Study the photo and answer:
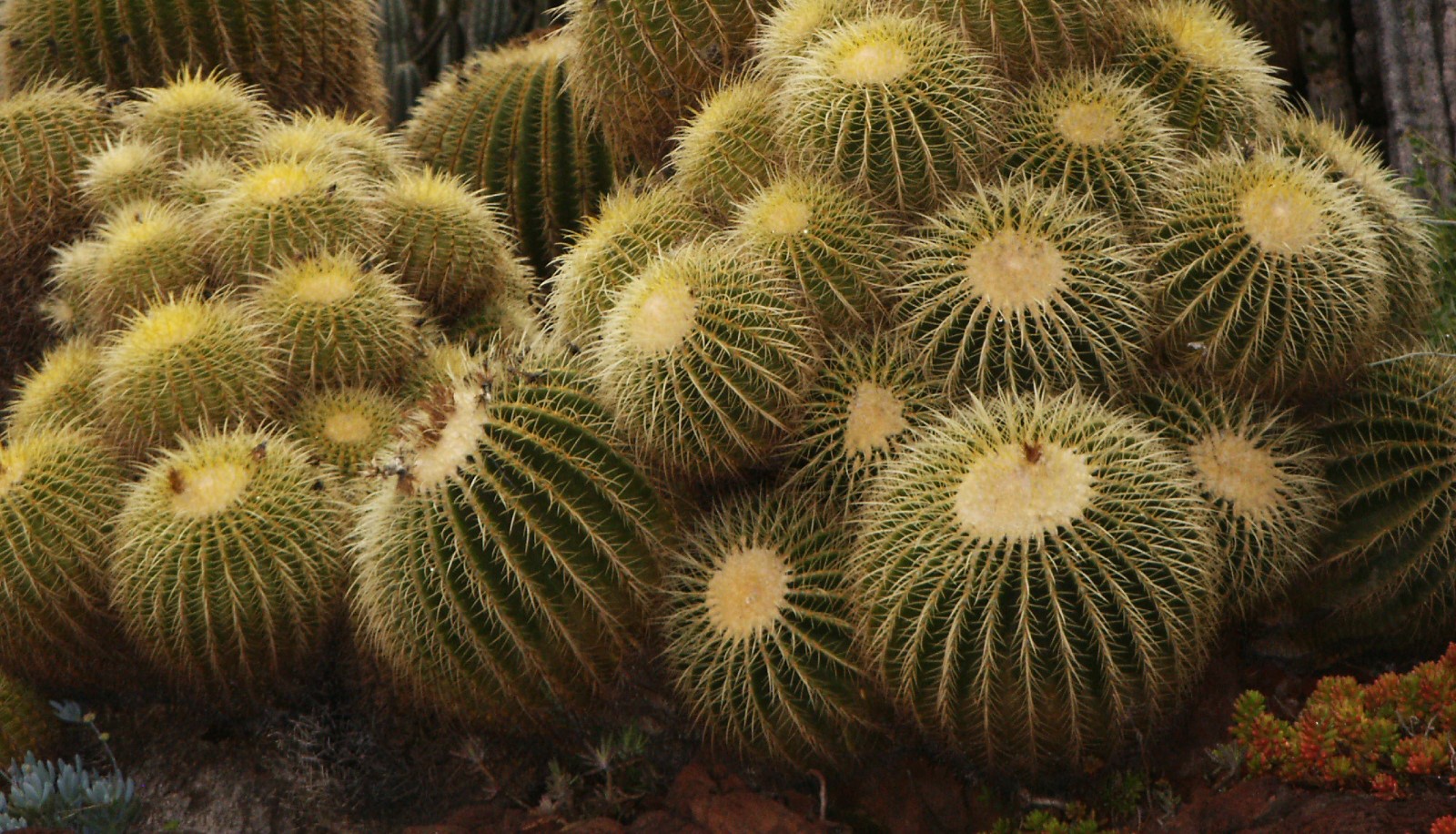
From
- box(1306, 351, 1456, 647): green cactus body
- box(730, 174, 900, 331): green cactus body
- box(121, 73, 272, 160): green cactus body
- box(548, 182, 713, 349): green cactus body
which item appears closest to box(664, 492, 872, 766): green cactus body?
box(730, 174, 900, 331): green cactus body

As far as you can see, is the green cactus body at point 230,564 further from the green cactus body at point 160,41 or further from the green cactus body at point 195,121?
the green cactus body at point 160,41

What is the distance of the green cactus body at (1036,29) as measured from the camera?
3738mm

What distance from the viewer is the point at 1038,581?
2.94 meters

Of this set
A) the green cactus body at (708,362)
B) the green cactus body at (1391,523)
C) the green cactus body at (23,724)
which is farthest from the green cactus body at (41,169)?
the green cactus body at (1391,523)

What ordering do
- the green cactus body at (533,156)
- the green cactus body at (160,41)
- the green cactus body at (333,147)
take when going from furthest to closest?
the green cactus body at (533,156), the green cactus body at (160,41), the green cactus body at (333,147)

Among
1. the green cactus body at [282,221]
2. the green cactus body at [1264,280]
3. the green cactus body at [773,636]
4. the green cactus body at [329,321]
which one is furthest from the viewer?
the green cactus body at [282,221]

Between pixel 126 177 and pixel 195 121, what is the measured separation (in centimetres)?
35

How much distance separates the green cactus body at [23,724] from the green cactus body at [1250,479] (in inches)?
123

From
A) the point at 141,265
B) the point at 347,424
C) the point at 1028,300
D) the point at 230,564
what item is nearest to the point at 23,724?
the point at 230,564

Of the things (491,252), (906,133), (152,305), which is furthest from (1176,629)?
(152,305)

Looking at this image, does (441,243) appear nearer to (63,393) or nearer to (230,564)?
(63,393)

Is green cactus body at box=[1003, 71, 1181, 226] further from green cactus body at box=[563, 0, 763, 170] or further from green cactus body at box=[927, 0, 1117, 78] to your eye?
green cactus body at box=[563, 0, 763, 170]

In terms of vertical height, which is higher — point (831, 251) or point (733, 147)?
point (733, 147)

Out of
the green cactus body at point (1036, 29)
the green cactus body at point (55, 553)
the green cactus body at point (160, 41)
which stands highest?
the green cactus body at point (1036, 29)
